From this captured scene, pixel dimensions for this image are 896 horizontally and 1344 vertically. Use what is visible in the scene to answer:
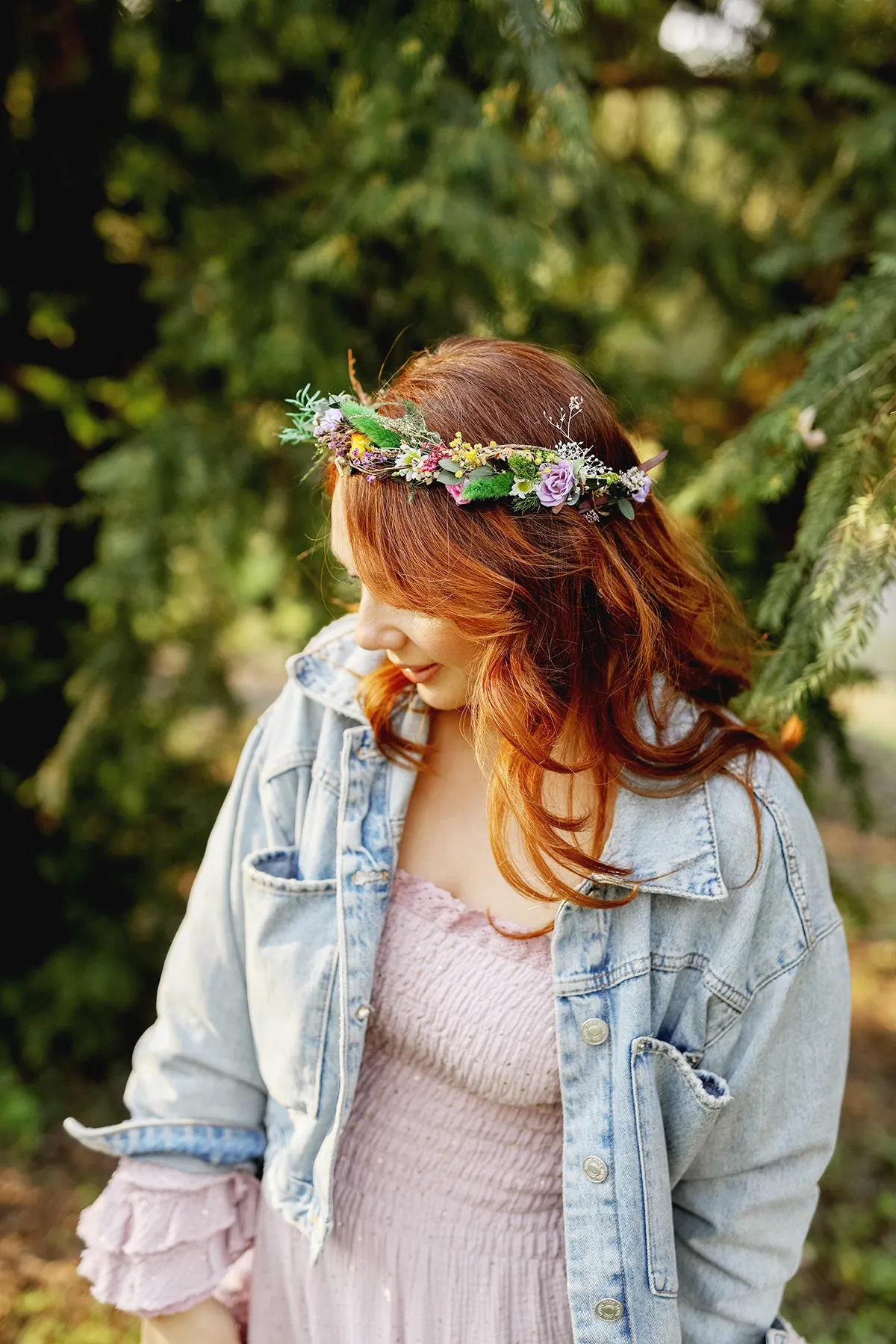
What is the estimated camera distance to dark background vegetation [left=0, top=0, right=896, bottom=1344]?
1.77 metres

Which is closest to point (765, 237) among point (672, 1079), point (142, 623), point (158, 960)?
point (142, 623)

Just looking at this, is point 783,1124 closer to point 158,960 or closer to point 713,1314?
point 713,1314

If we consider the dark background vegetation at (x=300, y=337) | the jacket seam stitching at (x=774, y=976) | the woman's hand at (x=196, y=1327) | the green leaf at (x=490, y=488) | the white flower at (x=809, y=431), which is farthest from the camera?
the dark background vegetation at (x=300, y=337)

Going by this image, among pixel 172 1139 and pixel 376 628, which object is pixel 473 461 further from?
pixel 172 1139

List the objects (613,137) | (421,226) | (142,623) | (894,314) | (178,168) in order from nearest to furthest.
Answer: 1. (894,314)
2. (421,226)
3. (178,168)
4. (142,623)
5. (613,137)

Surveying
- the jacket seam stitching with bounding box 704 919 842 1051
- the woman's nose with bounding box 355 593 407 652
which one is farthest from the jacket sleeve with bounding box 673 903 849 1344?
the woman's nose with bounding box 355 593 407 652

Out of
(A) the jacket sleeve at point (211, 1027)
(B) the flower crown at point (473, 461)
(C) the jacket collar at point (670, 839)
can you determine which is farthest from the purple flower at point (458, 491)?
(A) the jacket sleeve at point (211, 1027)

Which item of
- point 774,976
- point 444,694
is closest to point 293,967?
point 444,694

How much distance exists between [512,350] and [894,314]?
67 cm

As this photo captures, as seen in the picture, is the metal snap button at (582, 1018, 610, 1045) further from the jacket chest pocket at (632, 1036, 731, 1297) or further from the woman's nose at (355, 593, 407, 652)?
the woman's nose at (355, 593, 407, 652)

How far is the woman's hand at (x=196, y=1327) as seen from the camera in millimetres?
1372

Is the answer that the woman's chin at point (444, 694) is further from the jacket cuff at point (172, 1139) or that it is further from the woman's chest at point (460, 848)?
the jacket cuff at point (172, 1139)

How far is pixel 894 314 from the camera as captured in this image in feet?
5.06

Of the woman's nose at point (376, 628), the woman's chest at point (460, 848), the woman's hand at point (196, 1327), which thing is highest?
the woman's nose at point (376, 628)
